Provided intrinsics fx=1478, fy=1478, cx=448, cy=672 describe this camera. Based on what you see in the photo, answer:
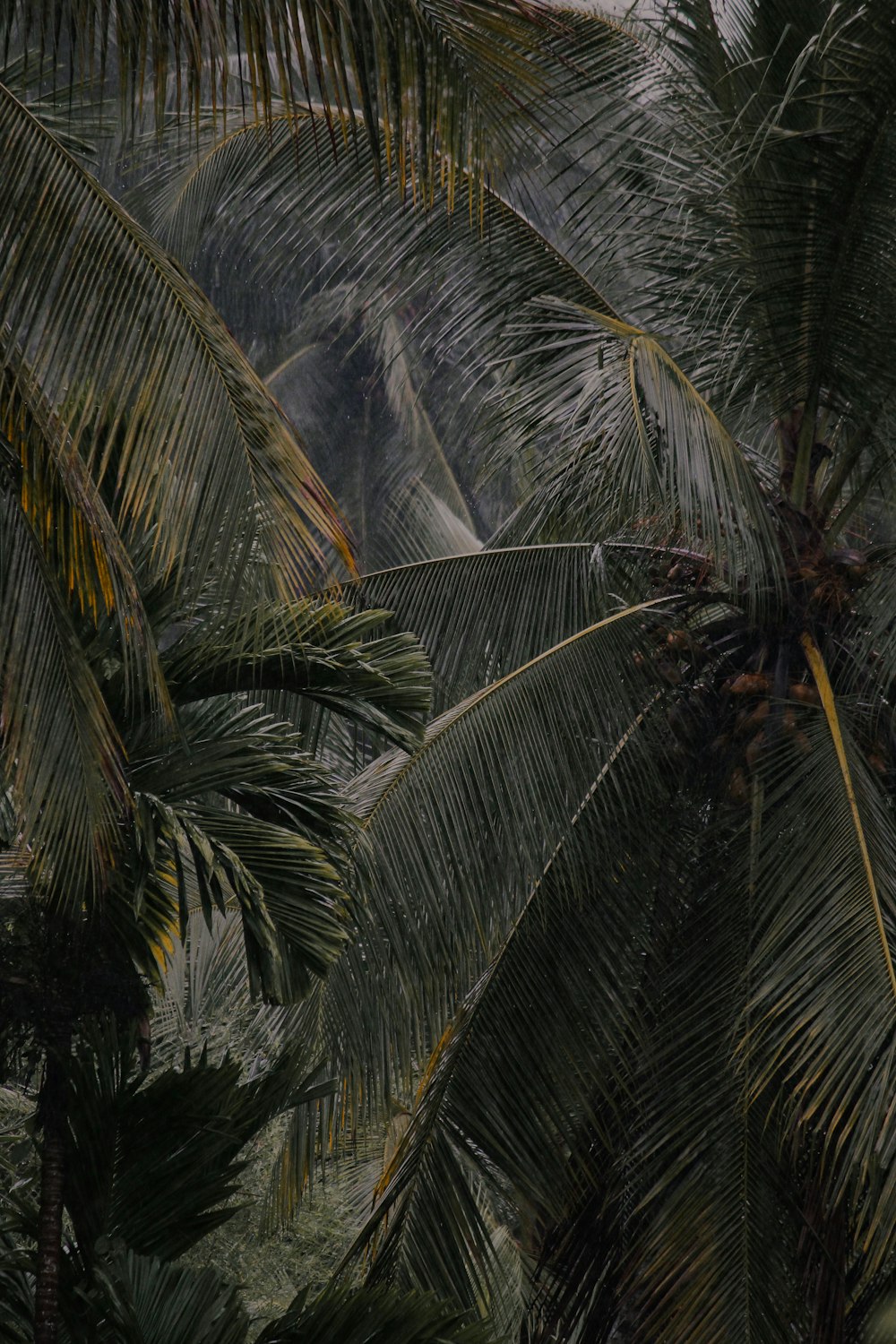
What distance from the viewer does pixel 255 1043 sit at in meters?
6.14

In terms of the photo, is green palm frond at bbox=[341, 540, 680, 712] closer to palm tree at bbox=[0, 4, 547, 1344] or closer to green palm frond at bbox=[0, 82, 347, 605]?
palm tree at bbox=[0, 4, 547, 1344]

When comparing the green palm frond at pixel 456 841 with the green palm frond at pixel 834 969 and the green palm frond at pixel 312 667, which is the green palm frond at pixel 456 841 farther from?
the green palm frond at pixel 312 667

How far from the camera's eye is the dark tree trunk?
3.66m

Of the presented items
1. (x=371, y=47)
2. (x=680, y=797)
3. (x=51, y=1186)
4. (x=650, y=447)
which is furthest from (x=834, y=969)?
(x=371, y=47)

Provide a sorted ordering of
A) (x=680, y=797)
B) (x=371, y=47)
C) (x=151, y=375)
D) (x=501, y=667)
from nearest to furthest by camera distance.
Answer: (x=371, y=47) < (x=151, y=375) < (x=680, y=797) < (x=501, y=667)

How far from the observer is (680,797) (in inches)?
231

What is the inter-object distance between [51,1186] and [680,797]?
9.67ft

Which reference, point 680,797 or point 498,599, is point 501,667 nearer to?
point 498,599

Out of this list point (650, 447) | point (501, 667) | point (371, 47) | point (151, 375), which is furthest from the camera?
point (501, 667)

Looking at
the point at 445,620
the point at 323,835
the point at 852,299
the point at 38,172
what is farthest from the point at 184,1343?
the point at 852,299

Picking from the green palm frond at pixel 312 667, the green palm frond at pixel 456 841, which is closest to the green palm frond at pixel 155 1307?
the green palm frond at pixel 312 667

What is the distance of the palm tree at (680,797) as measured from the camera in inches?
201

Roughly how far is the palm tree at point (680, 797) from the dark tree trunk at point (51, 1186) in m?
1.63

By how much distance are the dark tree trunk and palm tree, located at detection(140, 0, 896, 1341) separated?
5.33ft
